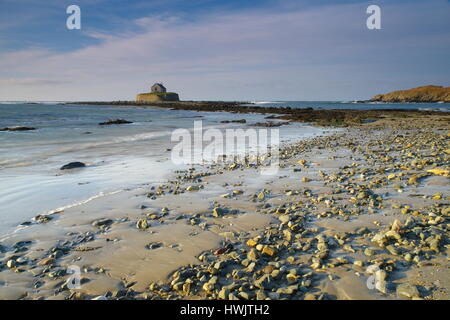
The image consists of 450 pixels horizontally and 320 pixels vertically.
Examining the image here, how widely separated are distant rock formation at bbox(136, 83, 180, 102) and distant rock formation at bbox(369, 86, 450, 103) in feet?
428

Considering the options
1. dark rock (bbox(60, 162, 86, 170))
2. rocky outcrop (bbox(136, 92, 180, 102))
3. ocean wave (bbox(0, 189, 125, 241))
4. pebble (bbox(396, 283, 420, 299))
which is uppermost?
rocky outcrop (bbox(136, 92, 180, 102))

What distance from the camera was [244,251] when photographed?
4.15 meters

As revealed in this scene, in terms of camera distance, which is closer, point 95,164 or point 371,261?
point 371,261

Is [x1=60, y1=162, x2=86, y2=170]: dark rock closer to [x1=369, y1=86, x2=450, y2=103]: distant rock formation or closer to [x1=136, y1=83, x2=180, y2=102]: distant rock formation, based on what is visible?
[x1=136, y1=83, x2=180, y2=102]: distant rock formation

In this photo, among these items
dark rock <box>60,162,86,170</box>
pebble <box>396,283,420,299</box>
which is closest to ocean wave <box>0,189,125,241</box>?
dark rock <box>60,162,86,170</box>

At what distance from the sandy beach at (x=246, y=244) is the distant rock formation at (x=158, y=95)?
144 m

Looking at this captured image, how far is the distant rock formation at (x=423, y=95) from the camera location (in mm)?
145125

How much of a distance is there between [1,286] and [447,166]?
10.8 metres

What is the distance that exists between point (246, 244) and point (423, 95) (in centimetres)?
18696

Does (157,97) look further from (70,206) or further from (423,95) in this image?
(70,206)

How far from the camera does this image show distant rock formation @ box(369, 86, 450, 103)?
5714 inches

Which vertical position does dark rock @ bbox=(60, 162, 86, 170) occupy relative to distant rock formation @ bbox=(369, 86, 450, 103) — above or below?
below
